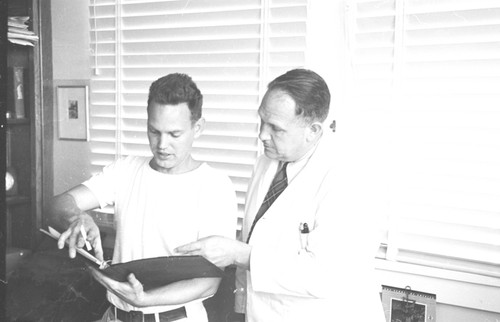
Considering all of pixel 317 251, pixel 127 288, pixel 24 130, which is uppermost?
pixel 24 130

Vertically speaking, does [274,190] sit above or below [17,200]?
above

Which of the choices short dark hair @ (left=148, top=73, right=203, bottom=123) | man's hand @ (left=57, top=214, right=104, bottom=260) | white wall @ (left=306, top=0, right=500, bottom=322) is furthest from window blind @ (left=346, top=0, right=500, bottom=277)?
man's hand @ (left=57, top=214, right=104, bottom=260)

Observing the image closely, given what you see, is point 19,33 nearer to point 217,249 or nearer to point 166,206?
point 166,206

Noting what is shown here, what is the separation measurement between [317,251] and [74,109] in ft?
4.28

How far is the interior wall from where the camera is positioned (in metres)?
2.09

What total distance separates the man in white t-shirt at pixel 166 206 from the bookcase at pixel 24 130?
0.71 m

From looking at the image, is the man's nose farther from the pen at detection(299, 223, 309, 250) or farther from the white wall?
the white wall

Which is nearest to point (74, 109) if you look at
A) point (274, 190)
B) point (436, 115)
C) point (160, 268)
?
point (274, 190)

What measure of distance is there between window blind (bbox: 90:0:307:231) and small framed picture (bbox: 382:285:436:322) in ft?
2.17

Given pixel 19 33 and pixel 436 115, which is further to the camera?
pixel 19 33

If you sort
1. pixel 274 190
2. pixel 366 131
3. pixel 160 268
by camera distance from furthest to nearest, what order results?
pixel 366 131 < pixel 274 190 < pixel 160 268

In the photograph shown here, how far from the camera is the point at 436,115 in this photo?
1608mm

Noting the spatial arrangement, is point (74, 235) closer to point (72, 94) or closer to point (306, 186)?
point (306, 186)

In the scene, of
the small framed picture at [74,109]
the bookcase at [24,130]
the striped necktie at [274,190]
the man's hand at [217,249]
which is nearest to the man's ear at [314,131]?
the striped necktie at [274,190]
